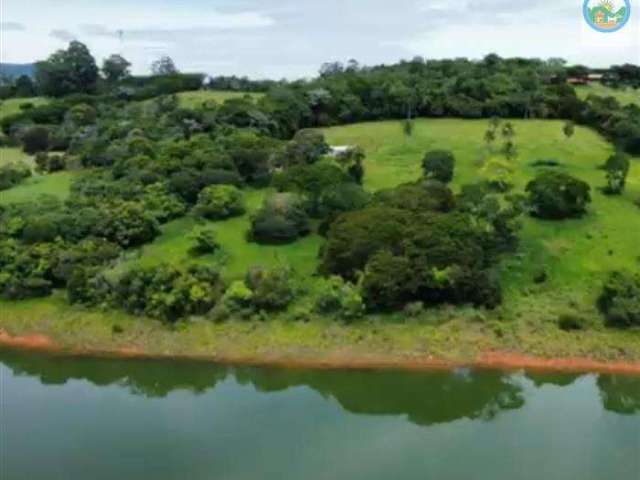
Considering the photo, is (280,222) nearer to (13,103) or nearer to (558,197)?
(558,197)

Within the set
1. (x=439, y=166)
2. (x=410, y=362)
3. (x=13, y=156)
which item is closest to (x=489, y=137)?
(x=439, y=166)

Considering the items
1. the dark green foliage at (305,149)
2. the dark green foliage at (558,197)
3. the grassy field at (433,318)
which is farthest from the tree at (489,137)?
the dark green foliage at (558,197)

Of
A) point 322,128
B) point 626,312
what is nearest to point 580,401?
point 626,312

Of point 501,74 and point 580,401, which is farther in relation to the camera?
point 501,74

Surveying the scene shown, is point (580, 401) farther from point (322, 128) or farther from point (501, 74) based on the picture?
point (501, 74)

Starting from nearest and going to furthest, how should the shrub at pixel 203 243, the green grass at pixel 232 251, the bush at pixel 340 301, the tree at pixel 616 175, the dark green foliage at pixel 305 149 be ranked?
the bush at pixel 340 301 → the green grass at pixel 232 251 → the shrub at pixel 203 243 → the tree at pixel 616 175 → the dark green foliage at pixel 305 149

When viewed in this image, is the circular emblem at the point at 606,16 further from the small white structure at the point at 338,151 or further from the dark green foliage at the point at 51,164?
the dark green foliage at the point at 51,164
